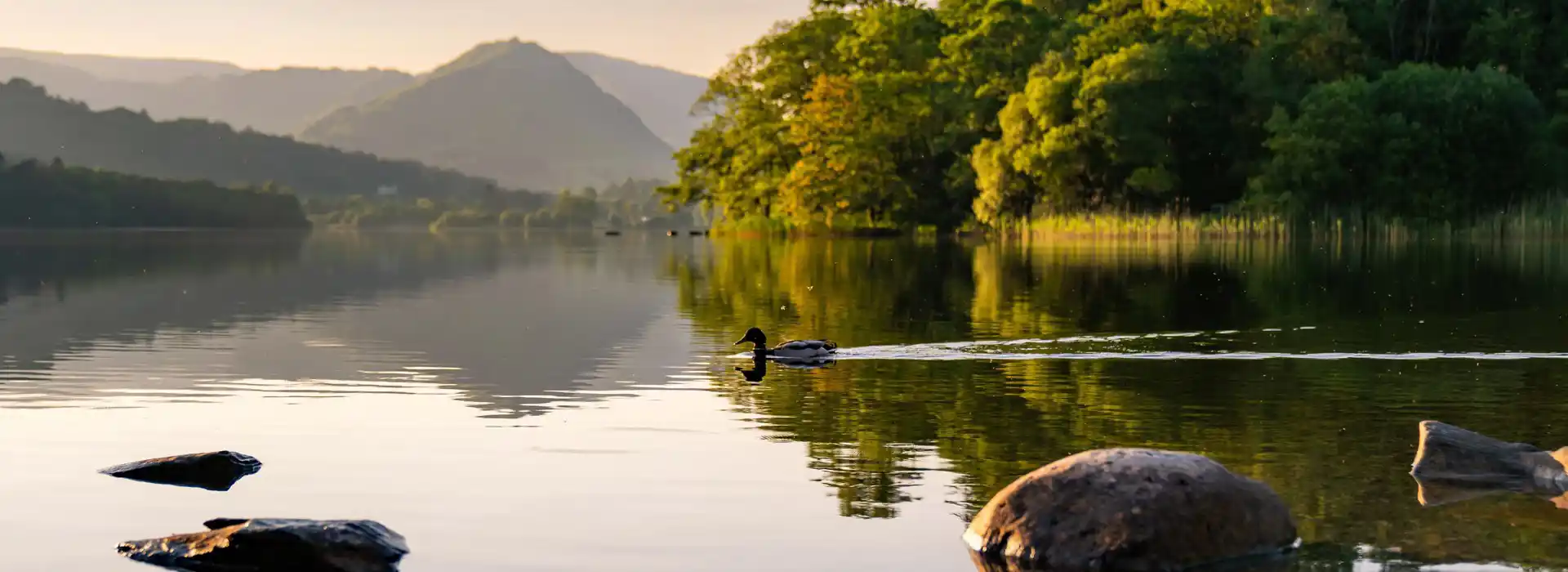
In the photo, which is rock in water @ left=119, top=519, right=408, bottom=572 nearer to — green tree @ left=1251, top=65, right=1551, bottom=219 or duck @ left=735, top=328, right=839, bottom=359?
duck @ left=735, top=328, right=839, bottom=359

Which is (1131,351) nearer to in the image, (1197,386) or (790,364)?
(1197,386)

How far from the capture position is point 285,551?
1238cm

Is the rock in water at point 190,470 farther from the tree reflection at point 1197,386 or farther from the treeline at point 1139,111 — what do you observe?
the treeline at point 1139,111

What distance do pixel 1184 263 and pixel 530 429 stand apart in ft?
155

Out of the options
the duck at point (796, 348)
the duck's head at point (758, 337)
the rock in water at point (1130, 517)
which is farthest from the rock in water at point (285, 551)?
the duck's head at point (758, 337)

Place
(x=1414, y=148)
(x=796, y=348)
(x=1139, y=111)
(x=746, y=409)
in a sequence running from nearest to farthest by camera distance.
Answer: (x=746, y=409) < (x=796, y=348) < (x=1414, y=148) < (x=1139, y=111)

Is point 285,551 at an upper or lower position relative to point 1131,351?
upper

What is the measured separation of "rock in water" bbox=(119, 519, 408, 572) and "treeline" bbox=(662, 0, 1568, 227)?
83774 mm

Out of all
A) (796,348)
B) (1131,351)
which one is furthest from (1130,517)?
(1131,351)

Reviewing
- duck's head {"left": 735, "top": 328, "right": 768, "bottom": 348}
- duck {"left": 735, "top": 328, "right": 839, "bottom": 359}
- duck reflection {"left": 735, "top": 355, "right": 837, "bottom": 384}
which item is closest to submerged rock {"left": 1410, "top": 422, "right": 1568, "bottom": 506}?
duck reflection {"left": 735, "top": 355, "right": 837, "bottom": 384}

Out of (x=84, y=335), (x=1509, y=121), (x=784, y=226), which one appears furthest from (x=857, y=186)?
(x=84, y=335)

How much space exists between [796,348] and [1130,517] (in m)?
15.6

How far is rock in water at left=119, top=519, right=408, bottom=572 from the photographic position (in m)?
12.4

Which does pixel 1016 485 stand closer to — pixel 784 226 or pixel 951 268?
pixel 951 268
